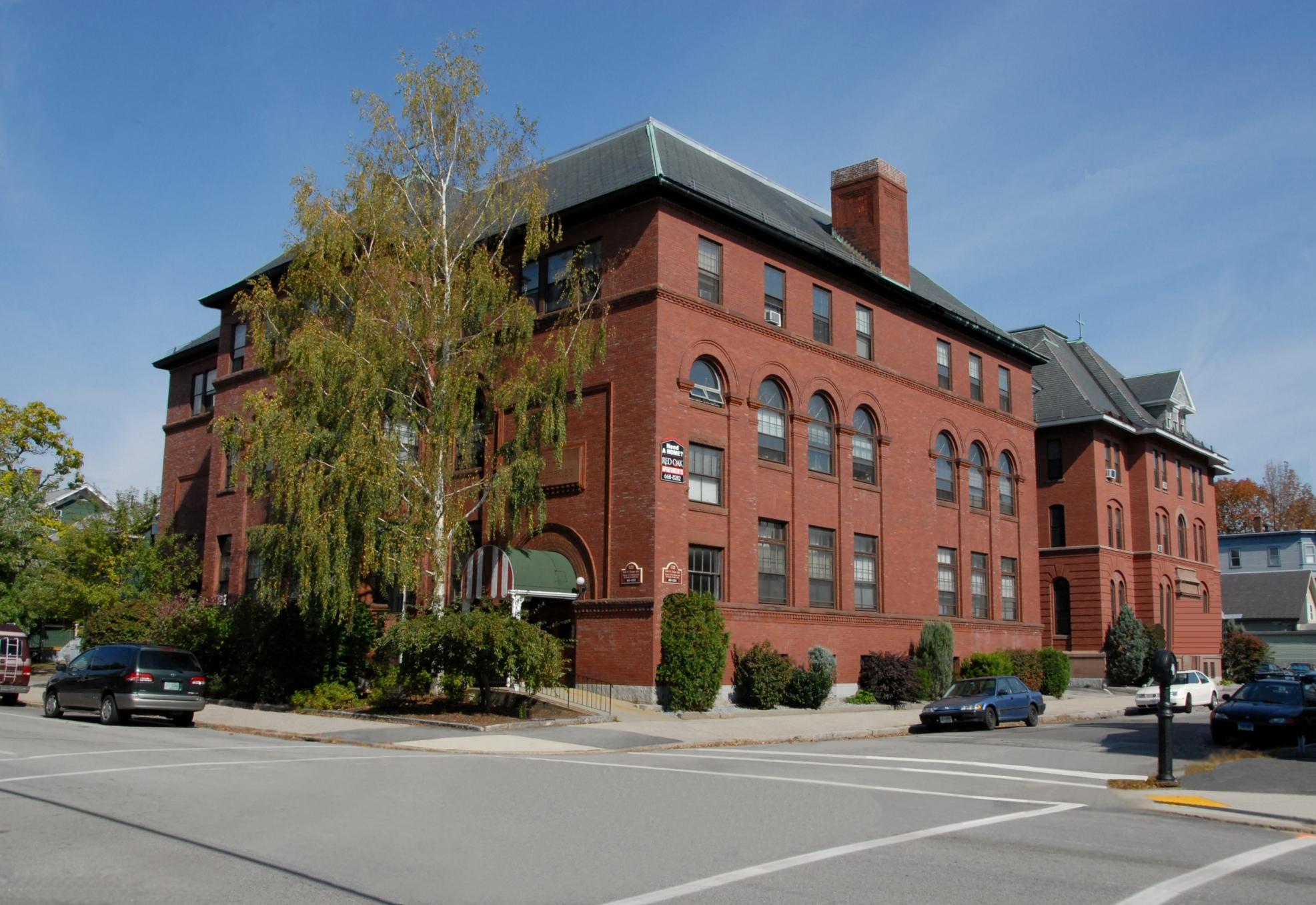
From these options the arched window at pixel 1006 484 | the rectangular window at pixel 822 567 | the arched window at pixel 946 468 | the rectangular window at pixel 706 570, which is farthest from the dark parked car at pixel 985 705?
the arched window at pixel 1006 484

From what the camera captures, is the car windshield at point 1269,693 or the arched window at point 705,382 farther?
the arched window at point 705,382

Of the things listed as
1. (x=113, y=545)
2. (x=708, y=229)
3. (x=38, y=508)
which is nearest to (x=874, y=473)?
(x=708, y=229)

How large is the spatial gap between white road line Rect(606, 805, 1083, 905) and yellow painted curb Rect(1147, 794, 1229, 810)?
6.33ft

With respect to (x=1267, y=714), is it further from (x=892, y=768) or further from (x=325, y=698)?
(x=325, y=698)

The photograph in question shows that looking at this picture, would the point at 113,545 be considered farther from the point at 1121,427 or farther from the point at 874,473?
the point at 1121,427

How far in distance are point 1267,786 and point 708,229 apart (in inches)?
789

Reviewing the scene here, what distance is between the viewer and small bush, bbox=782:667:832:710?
2966cm

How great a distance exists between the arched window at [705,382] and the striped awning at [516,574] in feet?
18.9

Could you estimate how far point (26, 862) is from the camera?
8438 millimetres

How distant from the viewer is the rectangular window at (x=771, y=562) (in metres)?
31.2

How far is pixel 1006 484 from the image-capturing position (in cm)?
4378

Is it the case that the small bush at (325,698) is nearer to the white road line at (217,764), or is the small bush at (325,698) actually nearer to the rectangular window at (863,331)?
the white road line at (217,764)

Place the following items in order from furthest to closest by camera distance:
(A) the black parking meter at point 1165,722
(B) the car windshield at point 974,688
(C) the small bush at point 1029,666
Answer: (C) the small bush at point 1029,666, (B) the car windshield at point 974,688, (A) the black parking meter at point 1165,722

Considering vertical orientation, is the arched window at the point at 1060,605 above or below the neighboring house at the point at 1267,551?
below
